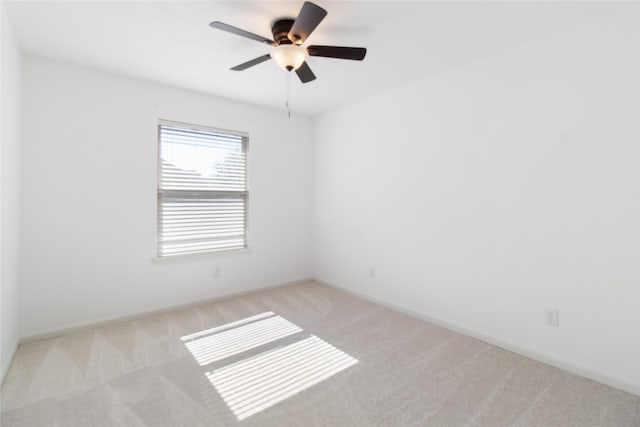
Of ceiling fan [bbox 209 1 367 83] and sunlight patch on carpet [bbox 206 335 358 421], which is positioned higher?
ceiling fan [bbox 209 1 367 83]

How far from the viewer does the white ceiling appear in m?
1.91

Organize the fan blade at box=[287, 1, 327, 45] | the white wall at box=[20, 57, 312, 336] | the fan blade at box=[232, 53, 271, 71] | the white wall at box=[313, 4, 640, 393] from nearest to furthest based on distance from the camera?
the fan blade at box=[287, 1, 327, 45] < the white wall at box=[313, 4, 640, 393] < the fan blade at box=[232, 53, 271, 71] < the white wall at box=[20, 57, 312, 336]

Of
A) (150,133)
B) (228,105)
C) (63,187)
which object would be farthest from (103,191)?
(228,105)

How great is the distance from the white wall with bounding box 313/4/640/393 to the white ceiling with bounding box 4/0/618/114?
0.73ft

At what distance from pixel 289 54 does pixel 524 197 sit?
7.00 feet

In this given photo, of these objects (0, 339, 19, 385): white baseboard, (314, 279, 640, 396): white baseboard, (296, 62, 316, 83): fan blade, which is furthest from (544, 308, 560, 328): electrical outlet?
(0, 339, 19, 385): white baseboard

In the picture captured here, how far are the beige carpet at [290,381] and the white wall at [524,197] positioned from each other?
0.36 metres

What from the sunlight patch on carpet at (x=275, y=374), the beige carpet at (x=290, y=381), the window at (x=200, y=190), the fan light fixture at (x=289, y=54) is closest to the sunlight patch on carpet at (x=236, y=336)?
the beige carpet at (x=290, y=381)

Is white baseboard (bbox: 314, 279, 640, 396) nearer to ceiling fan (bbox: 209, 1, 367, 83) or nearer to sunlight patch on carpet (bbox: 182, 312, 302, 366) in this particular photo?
sunlight patch on carpet (bbox: 182, 312, 302, 366)

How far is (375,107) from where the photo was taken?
3520mm

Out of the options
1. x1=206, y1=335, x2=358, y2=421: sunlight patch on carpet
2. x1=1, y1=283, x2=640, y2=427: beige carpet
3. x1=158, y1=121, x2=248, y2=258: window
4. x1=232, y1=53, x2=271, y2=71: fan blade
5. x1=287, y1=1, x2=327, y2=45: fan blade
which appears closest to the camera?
x1=287, y1=1, x2=327, y2=45: fan blade

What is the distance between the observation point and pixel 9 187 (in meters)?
2.15

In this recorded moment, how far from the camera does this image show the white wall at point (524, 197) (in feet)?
6.39

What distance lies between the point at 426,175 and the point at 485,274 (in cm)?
110
